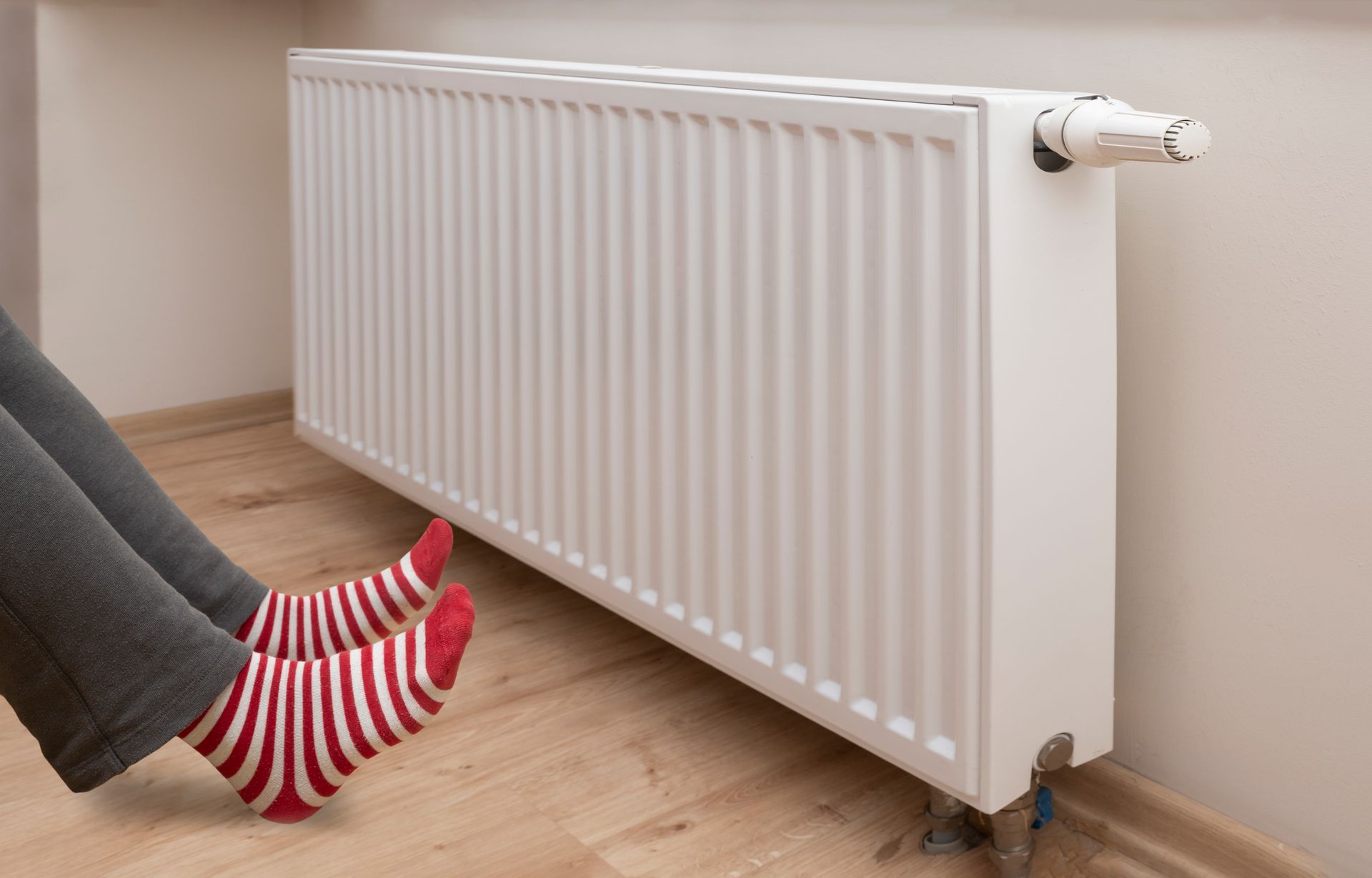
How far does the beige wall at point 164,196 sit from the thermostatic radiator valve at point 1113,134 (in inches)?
56.0

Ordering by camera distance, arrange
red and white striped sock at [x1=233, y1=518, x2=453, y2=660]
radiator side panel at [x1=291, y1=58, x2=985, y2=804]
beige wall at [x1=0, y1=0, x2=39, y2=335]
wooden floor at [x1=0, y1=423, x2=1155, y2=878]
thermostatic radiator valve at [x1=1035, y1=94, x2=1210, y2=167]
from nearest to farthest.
Answer: thermostatic radiator valve at [x1=1035, y1=94, x2=1210, y2=167], radiator side panel at [x1=291, y1=58, x2=985, y2=804], wooden floor at [x1=0, y1=423, x2=1155, y2=878], red and white striped sock at [x1=233, y1=518, x2=453, y2=660], beige wall at [x1=0, y1=0, x2=39, y2=335]

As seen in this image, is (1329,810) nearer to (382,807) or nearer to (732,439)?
(732,439)

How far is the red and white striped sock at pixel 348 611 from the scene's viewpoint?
101cm

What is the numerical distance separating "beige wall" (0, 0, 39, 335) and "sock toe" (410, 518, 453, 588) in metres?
0.97

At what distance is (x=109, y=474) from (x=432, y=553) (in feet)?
0.79

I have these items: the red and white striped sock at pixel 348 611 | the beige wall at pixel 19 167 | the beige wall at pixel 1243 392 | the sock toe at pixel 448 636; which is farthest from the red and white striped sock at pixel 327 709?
the beige wall at pixel 19 167

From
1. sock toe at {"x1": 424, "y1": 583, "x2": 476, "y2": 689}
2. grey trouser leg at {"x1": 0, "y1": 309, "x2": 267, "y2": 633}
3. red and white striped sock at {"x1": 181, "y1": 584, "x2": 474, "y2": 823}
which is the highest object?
grey trouser leg at {"x1": 0, "y1": 309, "x2": 267, "y2": 633}

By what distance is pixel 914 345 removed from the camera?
2.58 feet

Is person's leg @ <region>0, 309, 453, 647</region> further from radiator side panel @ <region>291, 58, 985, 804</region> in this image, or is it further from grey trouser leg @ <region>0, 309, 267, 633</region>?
radiator side panel @ <region>291, 58, 985, 804</region>

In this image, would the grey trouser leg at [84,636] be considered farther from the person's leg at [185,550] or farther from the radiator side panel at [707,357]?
the radiator side panel at [707,357]

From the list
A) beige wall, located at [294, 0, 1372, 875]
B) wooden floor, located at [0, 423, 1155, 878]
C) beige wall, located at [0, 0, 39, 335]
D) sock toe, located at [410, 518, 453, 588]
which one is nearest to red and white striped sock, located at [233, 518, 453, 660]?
sock toe, located at [410, 518, 453, 588]

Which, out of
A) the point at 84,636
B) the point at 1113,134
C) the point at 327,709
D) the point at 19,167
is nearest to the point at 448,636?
the point at 327,709

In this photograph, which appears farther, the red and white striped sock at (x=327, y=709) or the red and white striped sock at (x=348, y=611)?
the red and white striped sock at (x=348, y=611)

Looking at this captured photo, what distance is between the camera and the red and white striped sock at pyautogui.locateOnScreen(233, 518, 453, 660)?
3.32 feet
